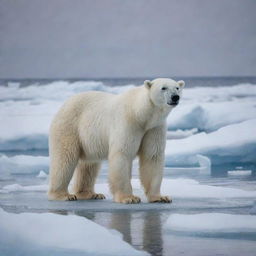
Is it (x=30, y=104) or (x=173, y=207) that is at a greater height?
(x=30, y=104)

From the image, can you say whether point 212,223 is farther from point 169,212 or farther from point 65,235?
point 65,235

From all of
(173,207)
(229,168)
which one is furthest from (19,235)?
(229,168)

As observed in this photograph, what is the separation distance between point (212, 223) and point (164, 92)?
52.2 inches

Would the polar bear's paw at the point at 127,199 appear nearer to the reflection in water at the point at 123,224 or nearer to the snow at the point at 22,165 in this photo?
the reflection in water at the point at 123,224

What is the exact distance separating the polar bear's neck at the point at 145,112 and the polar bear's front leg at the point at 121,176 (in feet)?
0.94

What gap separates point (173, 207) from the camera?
559cm

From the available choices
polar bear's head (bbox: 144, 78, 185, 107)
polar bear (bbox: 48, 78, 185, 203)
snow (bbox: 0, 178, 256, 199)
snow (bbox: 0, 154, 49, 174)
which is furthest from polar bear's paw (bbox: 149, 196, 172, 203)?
snow (bbox: 0, 154, 49, 174)

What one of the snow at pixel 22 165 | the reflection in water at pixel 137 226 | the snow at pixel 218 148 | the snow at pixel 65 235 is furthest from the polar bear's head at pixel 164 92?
the snow at pixel 218 148

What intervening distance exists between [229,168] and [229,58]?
18.3 ft

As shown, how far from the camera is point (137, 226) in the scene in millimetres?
4836

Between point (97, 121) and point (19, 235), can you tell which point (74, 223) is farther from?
point (97, 121)

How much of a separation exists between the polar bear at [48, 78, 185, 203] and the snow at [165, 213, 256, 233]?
0.99 metres

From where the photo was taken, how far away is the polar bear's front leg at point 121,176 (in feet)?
19.1

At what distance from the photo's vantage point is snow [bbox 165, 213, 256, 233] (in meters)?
4.64
